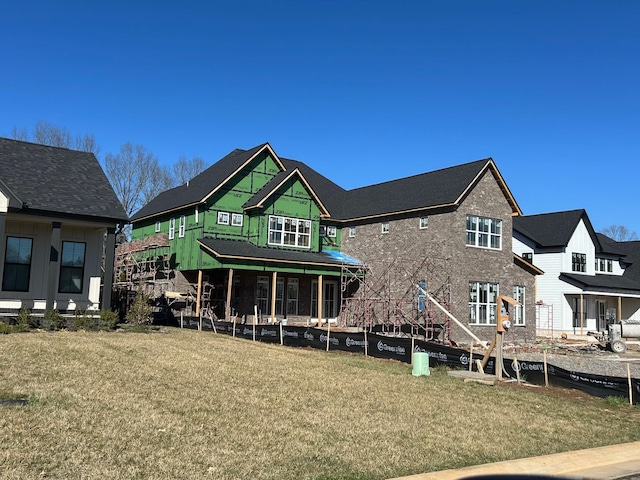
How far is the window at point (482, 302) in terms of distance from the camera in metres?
28.6

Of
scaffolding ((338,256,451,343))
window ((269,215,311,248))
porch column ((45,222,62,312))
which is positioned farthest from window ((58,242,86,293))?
scaffolding ((338,256,451,343))

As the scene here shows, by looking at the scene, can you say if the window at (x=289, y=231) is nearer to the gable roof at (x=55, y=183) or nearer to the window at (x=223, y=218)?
the window at (x=223, y=218)

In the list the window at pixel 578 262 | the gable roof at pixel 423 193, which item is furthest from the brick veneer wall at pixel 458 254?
the window at pixel 578 262

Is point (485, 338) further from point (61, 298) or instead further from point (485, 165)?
point (61, 298)

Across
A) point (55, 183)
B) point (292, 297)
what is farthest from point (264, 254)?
point (55, 183)

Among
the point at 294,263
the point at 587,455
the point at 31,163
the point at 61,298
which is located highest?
the point at 31,163

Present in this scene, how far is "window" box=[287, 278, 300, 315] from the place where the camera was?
32.3 m

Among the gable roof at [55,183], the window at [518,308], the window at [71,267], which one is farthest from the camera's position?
the window at [518,308]

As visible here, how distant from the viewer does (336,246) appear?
116ft

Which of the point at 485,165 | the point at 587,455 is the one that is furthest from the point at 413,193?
the point at 587,455

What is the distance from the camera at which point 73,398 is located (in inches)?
374

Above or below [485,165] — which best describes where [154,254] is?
below

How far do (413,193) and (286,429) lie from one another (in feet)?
81.3

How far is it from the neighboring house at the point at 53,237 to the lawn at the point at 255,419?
5.72 metres
